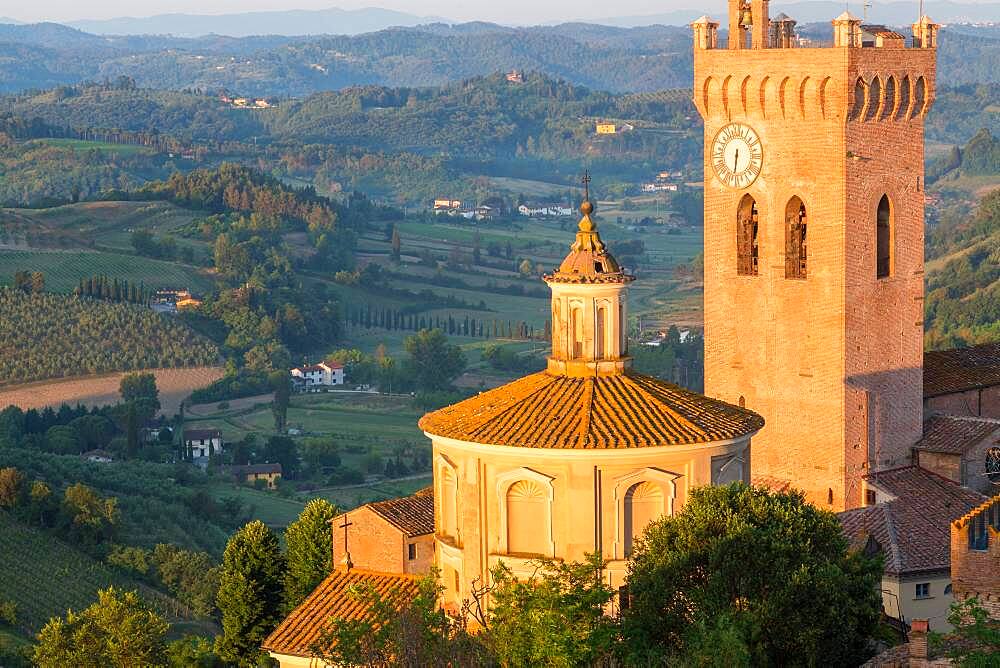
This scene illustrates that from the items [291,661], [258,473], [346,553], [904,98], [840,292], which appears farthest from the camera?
[258,473]

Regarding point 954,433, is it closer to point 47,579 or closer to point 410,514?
point 410,514

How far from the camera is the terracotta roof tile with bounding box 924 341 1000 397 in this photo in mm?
48781

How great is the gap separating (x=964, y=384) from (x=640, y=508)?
19589 millimetres

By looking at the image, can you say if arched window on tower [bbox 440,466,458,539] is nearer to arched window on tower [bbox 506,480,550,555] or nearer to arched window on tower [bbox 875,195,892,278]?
arched window on tower [bbox 506,480,550,555]

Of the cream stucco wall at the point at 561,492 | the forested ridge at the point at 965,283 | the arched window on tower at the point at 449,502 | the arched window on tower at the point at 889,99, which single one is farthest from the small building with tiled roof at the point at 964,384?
the forested ridge at the point at 965,283

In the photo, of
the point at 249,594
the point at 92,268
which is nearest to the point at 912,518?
the point at 249,594

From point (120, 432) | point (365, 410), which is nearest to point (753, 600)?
point (120, 432)

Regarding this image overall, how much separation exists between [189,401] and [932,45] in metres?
99.0

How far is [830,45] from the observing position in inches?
1836

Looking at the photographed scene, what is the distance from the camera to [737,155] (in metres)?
47.5

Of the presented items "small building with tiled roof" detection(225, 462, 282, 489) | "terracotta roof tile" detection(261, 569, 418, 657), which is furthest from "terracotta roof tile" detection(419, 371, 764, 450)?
"small building with tiled roof" detection(225, 462, 282, 489)

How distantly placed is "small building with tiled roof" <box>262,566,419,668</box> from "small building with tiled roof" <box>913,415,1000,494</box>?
14591mm

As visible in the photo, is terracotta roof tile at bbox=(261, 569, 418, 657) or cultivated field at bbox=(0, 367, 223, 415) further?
cultivated field at bbox=(0, 367, 223, 415)

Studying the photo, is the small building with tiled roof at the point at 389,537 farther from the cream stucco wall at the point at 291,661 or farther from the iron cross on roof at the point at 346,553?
the cream stucco wall at the point at 291,661
